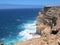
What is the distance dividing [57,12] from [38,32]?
26.9 ft

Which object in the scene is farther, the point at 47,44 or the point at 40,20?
the point at 40,20

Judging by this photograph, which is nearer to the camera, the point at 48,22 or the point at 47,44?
the point at 47,44

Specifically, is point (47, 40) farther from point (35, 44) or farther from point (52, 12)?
point (52, 12)

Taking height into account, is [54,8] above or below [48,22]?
above

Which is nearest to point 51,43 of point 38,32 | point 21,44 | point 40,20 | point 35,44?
point 35,44

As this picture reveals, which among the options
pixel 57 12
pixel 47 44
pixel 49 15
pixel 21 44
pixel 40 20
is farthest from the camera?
pixel 40 20

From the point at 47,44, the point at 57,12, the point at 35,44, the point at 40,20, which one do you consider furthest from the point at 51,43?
the point at 40,20

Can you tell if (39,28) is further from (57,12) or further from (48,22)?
(57,12)

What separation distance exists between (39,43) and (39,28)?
31704 millimetres

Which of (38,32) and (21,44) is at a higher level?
(21,44)

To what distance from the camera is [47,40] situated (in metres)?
18.3

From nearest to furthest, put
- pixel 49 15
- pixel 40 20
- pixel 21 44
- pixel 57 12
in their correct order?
pixel 21 44 → pixel 57 12 → pixel 49 15 → pixel 40 20

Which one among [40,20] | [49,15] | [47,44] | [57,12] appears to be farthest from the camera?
[40,20]

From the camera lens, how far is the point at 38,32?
5019 cm
